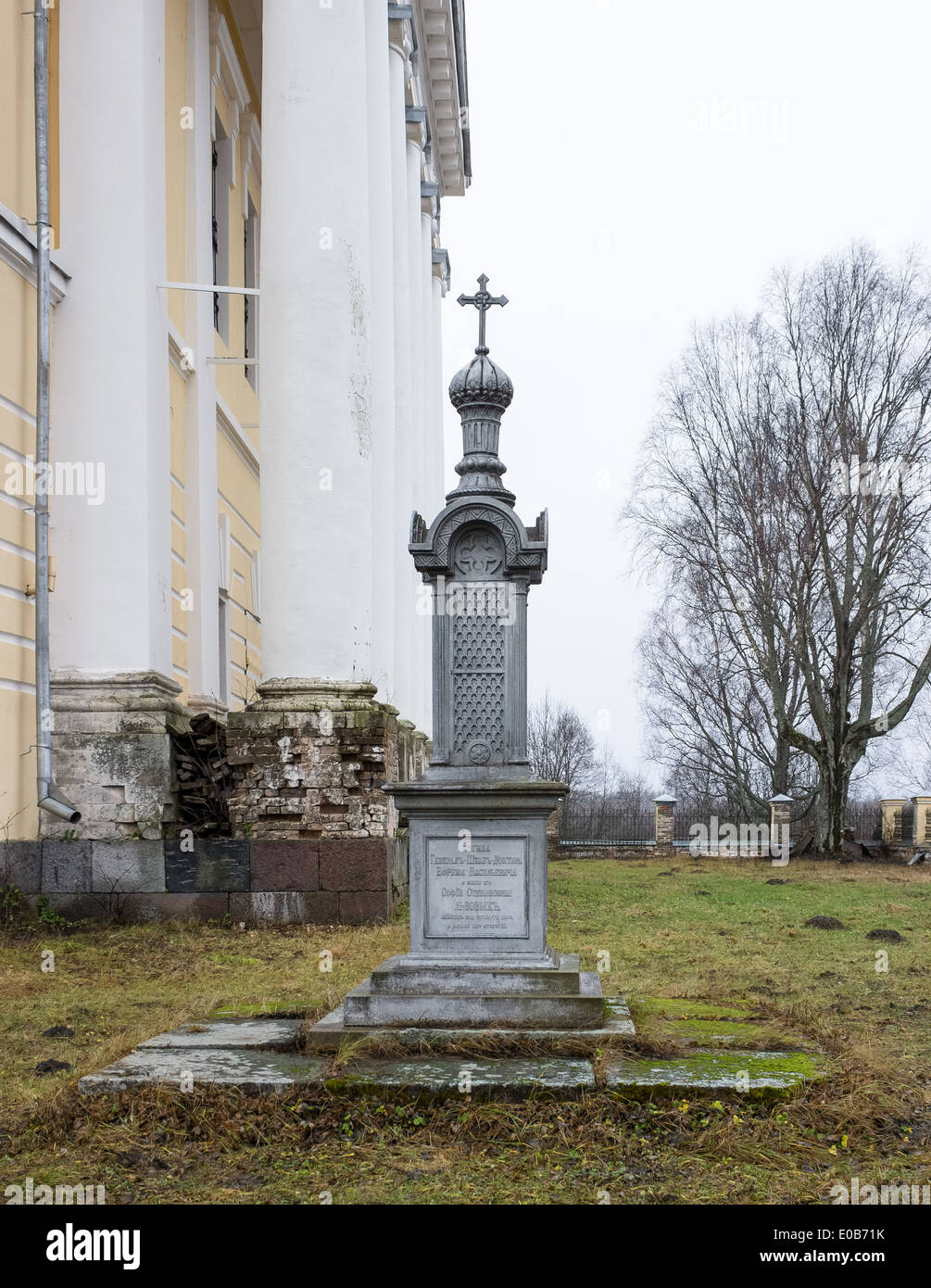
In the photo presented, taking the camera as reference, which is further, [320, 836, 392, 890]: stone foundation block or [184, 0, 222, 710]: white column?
[184, 0, 222, 710]: white column

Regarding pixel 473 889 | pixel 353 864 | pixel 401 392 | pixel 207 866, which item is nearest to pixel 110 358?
pixel 207 866

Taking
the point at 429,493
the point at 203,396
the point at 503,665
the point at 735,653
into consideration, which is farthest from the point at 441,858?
→ the point at 735,653

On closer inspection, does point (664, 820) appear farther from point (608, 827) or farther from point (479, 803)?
point (479, 803)

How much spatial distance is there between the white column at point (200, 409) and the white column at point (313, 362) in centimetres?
322

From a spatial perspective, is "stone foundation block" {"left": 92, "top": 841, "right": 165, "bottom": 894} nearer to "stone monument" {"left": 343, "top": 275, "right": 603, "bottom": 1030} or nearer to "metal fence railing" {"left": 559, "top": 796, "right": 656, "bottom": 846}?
"stone monument" {"left": 343, "top": 275, "right": 603, "bottom": 1030}

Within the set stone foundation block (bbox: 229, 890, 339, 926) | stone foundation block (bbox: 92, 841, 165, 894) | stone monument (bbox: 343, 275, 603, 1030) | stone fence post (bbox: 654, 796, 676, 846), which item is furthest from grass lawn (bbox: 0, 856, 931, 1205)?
stone fence post (bbox: 654, 796, 676, 846)

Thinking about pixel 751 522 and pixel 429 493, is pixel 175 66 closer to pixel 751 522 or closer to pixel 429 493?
pixel 429 493

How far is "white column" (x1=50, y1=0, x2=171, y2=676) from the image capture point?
37.7ft

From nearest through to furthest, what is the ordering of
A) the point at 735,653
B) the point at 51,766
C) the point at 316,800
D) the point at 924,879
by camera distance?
the point at 51,766 → the point at 316,800 → the point at 924,879 → the point at 735,653

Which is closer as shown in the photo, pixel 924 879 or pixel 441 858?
pixel 441 858

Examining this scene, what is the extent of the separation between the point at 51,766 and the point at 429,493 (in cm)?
1741

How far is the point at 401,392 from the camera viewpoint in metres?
22.0

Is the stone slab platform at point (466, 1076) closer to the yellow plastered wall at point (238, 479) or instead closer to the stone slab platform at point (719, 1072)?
→ the stone slab platform at point (719, 1072)

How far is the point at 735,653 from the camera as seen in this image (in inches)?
1246
